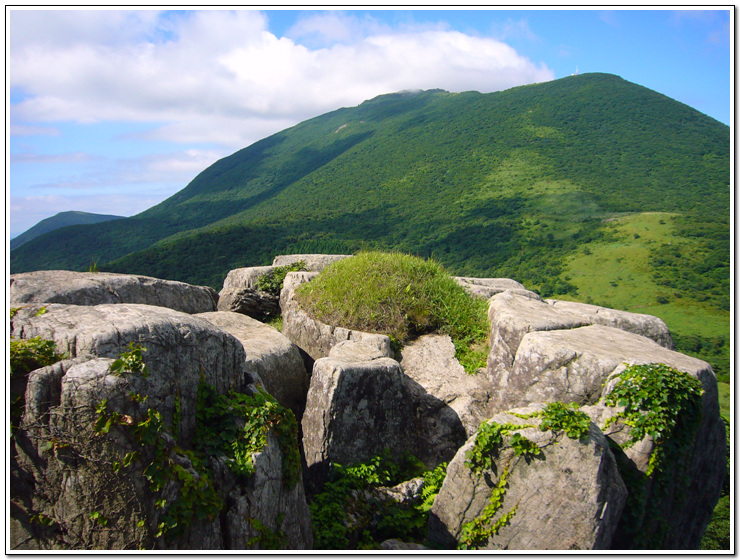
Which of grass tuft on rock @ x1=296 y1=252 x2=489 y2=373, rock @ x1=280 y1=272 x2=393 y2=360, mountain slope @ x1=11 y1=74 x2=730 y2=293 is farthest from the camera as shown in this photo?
mountain slope @ x1=11 y1=74 x2=730 y2=293

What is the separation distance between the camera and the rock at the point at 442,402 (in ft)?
22.5

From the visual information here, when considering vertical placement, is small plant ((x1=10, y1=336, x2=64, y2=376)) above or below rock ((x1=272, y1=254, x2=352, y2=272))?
below

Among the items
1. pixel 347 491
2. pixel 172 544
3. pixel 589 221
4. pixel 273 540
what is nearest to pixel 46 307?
pixel 172 544

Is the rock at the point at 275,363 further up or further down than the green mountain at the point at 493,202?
further down

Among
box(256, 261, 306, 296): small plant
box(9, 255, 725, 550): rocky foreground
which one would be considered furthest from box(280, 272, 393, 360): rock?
box(256, 261, 306, 296): small plant

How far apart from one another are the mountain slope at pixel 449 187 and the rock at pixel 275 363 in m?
16.5

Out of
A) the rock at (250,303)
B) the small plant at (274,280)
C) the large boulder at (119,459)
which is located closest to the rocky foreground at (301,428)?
the large boulder at (119,459)

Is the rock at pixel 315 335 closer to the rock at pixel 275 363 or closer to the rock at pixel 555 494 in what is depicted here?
the rock at pixel 275 363

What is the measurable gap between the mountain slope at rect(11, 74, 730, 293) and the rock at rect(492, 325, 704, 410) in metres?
19.4

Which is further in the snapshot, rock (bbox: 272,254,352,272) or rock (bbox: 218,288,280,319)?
rock (bbox: 272,254,352,272)

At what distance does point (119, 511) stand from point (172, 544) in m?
0.49

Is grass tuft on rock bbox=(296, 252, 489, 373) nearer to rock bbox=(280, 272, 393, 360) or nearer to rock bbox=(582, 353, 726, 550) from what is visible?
rock bbox=(280, 272, 393, 360)

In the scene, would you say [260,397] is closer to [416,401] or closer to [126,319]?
[126,319]

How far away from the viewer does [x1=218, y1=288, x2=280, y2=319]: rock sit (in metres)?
10.1
